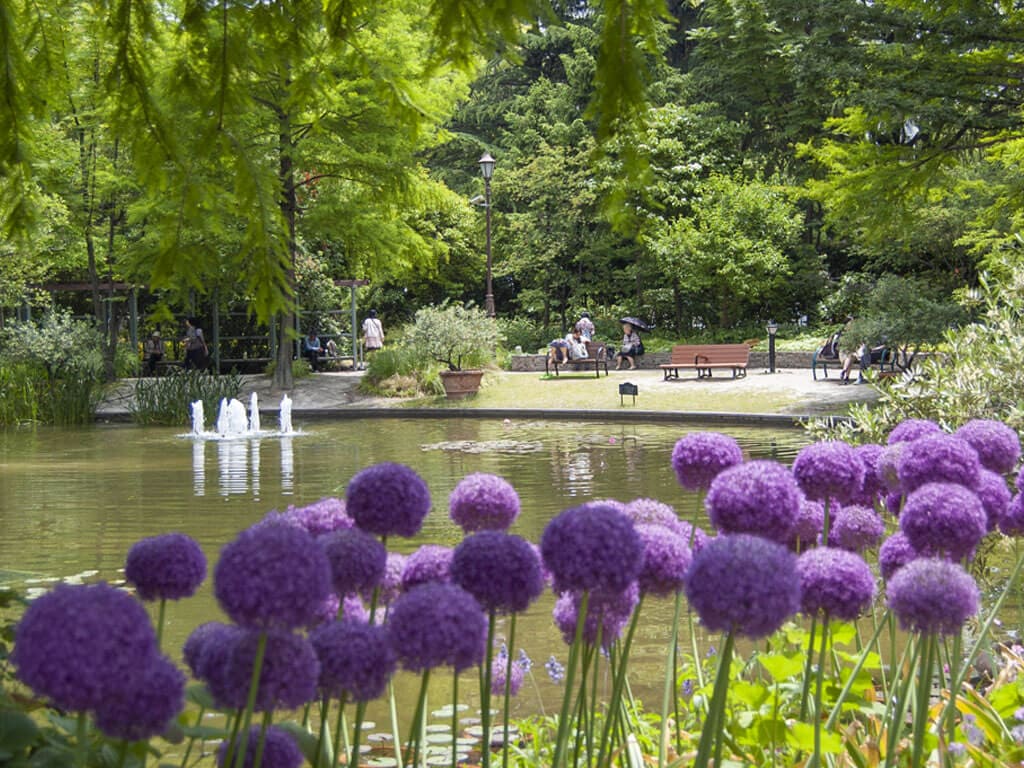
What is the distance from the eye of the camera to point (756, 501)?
6.12ft

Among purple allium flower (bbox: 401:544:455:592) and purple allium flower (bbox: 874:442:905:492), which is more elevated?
purple allium flower (bbox: 874:442:905:492)

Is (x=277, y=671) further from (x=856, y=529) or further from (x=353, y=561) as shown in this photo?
(x=856, y=529)

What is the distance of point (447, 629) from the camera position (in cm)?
146

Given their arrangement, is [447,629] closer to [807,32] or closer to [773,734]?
[773,734]

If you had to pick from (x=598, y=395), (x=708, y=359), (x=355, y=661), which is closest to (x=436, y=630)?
(x=355, y=661)

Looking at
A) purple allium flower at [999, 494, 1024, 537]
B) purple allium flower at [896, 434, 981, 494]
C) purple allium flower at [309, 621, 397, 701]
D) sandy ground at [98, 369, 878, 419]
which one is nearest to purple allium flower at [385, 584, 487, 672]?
purple allium flower at [309, 621, 397, 701]

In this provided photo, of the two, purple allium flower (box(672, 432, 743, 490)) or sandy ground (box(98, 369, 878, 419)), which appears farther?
sandy ground (box(98, 369, 878, 419))

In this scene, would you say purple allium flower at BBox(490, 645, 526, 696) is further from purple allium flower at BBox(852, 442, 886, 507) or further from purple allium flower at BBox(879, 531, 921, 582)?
purple allium flower at BBox(879, 531, 921, 582)

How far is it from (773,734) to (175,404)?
66.6ft

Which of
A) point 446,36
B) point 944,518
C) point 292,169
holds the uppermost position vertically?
point 292,169

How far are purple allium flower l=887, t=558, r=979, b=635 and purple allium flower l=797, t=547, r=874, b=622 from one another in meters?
0.10

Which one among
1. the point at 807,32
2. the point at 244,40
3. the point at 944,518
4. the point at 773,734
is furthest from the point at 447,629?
the point at 807,32

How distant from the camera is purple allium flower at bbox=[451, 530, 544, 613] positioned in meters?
1.65

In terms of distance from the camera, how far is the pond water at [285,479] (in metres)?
6.81
